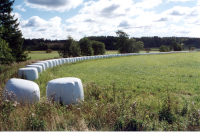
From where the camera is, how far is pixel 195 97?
24.2ft

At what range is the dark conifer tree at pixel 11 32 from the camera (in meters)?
26.0

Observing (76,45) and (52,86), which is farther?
(76,45)

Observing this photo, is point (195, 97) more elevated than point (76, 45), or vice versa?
point (76, 45)

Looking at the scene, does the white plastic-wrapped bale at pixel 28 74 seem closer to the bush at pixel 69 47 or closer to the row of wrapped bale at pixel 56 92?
the row of wrapped bale at pixel 56 92

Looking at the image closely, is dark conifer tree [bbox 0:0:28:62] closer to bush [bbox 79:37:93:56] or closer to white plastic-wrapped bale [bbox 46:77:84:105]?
white plastic-wrapped bale [bbox 46:77:84:105]

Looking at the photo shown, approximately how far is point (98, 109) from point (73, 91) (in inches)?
62.2

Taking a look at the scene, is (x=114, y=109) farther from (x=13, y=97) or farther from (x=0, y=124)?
(x=13, y=97)

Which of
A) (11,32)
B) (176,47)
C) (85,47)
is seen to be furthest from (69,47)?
(176,47)

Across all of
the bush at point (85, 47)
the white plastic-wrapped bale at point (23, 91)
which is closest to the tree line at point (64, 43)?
the bush at point (85, 47)

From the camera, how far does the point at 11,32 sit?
1075 inches

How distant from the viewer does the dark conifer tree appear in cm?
2602

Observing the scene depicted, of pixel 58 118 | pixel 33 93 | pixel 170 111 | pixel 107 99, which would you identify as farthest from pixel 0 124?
pixel 170 111

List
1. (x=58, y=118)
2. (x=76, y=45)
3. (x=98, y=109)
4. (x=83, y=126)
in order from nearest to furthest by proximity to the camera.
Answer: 1. (x=83, y=126)
2. (x=58, y=118)
3. (x=98, y=109)
4. (x=76, y=45)

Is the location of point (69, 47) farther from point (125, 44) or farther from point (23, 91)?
point (125, 44)
